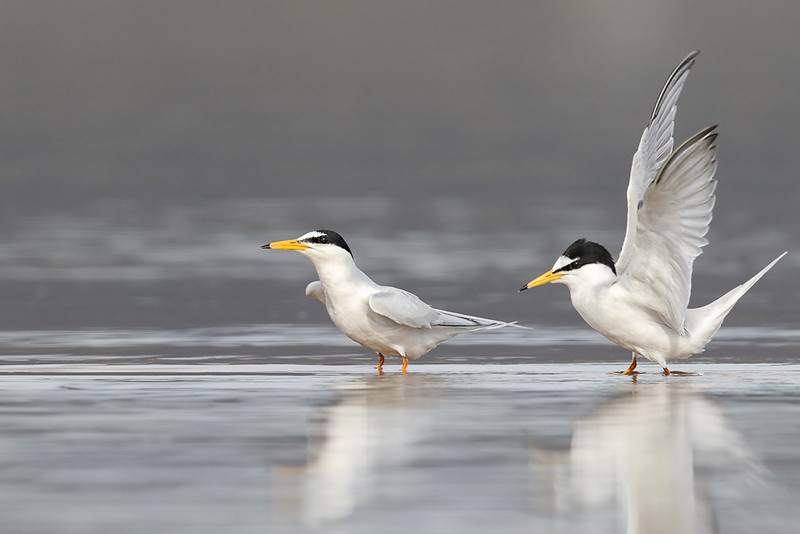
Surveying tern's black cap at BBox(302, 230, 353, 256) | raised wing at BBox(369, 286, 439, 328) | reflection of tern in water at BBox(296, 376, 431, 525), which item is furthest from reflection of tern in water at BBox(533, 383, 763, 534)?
tern's black cap at BBox(302, 230, 353, 256)

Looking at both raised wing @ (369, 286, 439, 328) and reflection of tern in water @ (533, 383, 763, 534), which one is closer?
reflection of tern in water @ (533, 383, 763, 534)

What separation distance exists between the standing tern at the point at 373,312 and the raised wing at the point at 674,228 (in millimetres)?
1391

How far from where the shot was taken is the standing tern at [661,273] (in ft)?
32.9

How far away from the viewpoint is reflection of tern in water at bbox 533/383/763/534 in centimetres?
619

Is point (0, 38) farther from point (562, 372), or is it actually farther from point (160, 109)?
point (562, 372)

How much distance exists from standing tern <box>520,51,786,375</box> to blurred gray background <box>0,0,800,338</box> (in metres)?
2.89

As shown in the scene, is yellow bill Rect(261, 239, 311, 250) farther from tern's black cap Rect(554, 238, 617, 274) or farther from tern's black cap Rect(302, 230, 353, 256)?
tern's black cap Rect(554, 238, 617, 274)

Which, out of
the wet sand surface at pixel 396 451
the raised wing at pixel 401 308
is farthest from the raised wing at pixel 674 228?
the raised wing at pixel 401 308

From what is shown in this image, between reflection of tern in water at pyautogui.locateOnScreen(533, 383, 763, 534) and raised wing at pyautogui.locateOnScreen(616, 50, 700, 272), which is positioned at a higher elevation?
raised wing at pyautogui.locateOnScreen(616, 50, 700, 272)

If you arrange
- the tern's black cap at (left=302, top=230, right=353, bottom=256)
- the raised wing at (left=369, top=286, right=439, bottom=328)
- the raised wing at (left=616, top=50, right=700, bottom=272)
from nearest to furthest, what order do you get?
the raised wing at (left=369, top=286, right=439, bottom=328)
the tern's black cap at (left=302, top=230, right=353, bottom=256)
the raised wing at (left=616, top=50, right=700, bottom=272)

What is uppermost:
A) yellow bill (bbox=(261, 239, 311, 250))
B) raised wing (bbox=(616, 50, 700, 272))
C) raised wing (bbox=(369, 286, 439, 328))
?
raised wing (bbox=(616, 50, 700, 272))

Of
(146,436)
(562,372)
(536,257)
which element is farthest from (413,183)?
(146,436)

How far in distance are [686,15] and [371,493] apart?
4952cm

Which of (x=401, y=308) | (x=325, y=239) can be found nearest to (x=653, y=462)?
(x=401, y=308)
